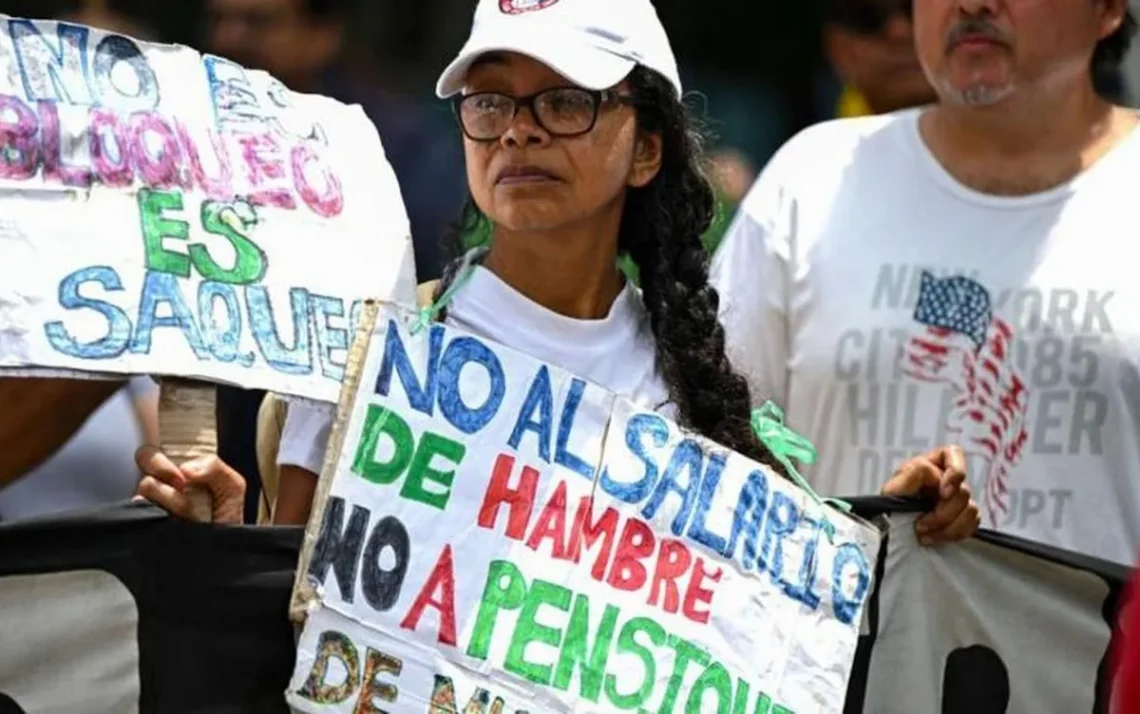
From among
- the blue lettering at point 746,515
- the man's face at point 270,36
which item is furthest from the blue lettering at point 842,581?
the man's face at point 270,36

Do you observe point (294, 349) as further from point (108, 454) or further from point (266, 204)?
point (108, 454)

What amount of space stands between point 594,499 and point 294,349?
17.3 inches

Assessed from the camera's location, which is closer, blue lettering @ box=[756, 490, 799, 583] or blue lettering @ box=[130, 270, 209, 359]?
blue lettering @ box=[130, 270, 209, 359]

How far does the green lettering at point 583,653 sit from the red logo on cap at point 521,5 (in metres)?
0.80

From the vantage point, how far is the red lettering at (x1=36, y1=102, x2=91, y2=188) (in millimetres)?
3766

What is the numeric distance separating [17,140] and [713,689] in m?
1.14

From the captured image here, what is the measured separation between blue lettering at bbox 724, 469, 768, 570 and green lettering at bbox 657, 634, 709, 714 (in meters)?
0.14

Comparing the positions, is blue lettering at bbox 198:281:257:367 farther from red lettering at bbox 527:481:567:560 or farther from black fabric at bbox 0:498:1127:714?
red lettering at bbox 527:481:567:560

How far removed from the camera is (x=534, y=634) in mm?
3764

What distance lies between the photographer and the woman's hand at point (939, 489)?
423cm

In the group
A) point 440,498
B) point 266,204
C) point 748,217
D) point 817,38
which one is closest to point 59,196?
point 266,204

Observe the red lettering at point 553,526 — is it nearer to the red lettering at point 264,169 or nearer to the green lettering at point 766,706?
the green lettering at point 766,706

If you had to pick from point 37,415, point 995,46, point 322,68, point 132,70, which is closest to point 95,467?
point 37,415

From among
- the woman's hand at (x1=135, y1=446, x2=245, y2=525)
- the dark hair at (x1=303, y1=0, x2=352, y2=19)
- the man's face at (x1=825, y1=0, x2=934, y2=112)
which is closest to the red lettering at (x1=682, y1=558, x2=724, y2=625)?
the woman's hand at (x1=135, y1=446, x2=245, y2=525)
